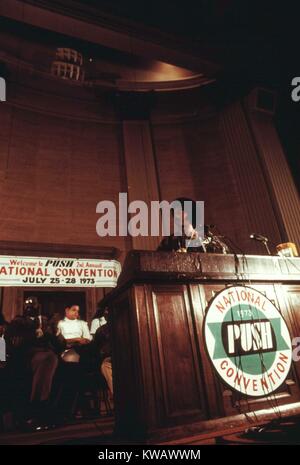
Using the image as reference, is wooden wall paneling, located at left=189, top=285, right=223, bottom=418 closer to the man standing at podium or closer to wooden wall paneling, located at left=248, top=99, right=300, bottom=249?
the man standing at podium

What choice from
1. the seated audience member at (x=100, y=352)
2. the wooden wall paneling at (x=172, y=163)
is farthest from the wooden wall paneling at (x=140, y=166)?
the seated audience member at (x=100, y=352)

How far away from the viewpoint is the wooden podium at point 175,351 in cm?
187

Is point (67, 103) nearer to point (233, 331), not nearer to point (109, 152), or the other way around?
point (109, 152)

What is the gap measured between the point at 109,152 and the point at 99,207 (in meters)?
1.66

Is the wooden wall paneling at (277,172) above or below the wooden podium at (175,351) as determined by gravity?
above

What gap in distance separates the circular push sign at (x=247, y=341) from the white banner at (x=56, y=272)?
188 inches

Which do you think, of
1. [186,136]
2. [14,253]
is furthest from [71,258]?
[186,136]

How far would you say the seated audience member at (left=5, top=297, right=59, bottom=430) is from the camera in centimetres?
340

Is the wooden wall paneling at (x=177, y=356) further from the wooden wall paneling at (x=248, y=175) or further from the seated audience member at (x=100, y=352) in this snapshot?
the wooden wall paneling at (x=248, y=175)

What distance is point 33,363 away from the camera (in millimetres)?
3580

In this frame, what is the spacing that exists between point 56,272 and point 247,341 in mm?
5088

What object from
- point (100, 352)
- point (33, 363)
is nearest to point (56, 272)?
point (100, 352)

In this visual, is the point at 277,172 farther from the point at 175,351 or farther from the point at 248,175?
the point at 175,351

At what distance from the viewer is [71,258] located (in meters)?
6.72
